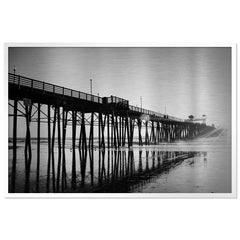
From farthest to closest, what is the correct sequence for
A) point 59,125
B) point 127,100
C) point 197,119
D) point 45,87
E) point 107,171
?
point 59,125 < point 107,171 < point 127,100 < point 45,87 < point 197,119

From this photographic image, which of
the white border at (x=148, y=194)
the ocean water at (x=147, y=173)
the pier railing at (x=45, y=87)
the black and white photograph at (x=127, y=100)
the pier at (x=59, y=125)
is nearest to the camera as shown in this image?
the black and white photograph at (x=127, y=100)

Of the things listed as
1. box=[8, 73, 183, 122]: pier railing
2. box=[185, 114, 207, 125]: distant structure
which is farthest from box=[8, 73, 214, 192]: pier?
box=[185, 114, 207, 125]: distant structure

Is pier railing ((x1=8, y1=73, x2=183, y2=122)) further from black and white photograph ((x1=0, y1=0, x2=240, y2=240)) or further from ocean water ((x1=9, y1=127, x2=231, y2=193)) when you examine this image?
ocean water ((x1=9, y1=127, x2=231, y2=193))

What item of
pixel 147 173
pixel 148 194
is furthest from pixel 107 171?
pixel 148 194

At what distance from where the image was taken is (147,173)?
315 inches

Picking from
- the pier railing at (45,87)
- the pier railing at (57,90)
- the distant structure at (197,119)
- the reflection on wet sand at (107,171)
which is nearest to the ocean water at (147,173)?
the reflection on wet sand at (107,171)

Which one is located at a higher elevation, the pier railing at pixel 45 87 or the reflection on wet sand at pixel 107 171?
the pier railing at pixel 45 87

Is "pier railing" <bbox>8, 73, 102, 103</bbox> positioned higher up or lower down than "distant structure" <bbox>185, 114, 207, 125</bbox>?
higher up

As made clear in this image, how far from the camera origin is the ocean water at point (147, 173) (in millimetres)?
6965

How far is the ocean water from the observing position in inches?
274

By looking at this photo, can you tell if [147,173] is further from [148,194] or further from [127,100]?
[127,100]

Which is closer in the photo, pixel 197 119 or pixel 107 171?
pixel 197 119

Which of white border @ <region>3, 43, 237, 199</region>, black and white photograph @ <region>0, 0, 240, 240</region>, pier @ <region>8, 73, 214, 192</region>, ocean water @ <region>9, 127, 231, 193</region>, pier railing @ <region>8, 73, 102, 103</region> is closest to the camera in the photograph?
black and white photograph @ <region>0, 0, 240, 240</region>

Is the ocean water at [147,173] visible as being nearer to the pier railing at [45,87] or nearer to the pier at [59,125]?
the pier at [59,125]
